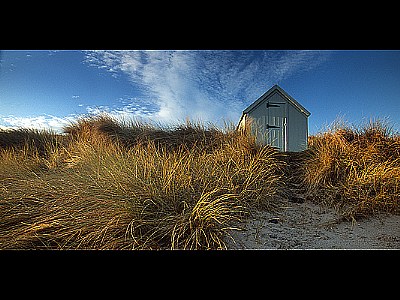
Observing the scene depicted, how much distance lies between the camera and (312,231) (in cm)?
179

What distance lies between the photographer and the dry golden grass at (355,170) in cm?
221

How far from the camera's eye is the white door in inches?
147

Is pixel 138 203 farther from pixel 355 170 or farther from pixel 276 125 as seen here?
pixel 276 125

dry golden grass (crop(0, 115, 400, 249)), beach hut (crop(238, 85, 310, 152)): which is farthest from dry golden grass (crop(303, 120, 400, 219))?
beach hut (crop(238, 85, 310, 152))

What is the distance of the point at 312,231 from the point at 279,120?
2.38 meters

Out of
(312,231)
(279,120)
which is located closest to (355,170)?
(312,231)

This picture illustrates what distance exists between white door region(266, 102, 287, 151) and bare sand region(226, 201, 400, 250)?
62.6 inches

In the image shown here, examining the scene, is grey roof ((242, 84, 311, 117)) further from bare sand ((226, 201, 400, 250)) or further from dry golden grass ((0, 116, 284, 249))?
bare sand ((226, 201, 400, 250))

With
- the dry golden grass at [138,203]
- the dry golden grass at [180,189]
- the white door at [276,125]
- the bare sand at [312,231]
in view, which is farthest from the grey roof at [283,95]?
the bare sand at [312,231]

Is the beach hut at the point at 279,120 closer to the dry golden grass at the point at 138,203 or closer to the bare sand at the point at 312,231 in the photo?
the dry golden grass at the point at 138,203

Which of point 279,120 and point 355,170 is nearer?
point 355,170

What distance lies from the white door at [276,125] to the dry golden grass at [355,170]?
1.45 ft

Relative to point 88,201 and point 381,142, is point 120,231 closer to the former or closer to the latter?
point 88,201
